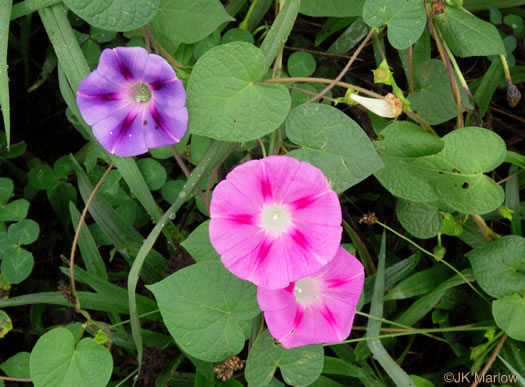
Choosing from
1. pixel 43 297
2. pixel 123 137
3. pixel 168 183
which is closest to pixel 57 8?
pixel 123 137

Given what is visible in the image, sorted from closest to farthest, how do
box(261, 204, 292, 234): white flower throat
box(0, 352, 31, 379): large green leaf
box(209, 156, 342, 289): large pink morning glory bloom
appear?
box(209, 156, 342, 289): large pink morning glory bloom → box(261, 204, 292, 234): white flower throat → box(0, 352, 31, 379): large green leaf

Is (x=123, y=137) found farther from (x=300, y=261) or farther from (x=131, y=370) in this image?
(x=131, y=370)

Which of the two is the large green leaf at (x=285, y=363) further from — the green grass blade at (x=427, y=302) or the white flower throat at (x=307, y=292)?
the green grass blade at (x=427, y=302)

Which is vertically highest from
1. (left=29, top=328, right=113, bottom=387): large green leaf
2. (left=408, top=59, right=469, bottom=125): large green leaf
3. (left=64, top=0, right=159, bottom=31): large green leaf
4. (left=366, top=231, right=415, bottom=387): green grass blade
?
(left=64, top=0, right=159, bottom=31): large green leaf

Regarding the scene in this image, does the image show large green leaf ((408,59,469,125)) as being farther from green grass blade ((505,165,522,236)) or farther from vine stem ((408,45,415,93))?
green grass blade ((505,165,522,236))

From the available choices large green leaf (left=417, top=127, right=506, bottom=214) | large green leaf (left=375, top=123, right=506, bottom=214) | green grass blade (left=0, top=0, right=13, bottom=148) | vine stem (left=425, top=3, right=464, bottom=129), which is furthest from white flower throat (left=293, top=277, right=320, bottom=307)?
green grass blade (left=0, top=0, right=13, bottom=148)

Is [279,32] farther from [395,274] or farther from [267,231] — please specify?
[395,274]
